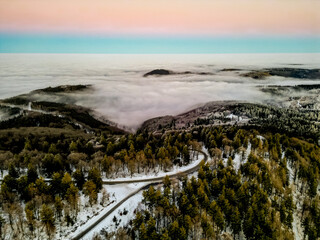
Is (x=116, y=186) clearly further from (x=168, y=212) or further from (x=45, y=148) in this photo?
(x=45, y=148)

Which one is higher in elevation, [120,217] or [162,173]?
[162,173]

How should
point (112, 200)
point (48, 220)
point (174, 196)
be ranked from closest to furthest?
point (48, 220) → point (112, 200) → point (174, 196)

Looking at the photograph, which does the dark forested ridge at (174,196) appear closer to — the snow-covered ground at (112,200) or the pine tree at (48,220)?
the pine tree at (48,220)

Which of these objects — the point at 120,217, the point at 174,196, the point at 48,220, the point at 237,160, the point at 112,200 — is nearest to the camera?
the point at 48,220

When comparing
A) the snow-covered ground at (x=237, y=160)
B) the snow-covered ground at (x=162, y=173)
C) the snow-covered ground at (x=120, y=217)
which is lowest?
the snow-covered ground at (x=120, y=217)

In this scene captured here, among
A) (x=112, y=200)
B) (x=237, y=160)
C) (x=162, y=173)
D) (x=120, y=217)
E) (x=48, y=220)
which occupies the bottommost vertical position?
(x=120, y=217)

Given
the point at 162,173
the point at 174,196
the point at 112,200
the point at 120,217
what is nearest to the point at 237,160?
the point at 162,173

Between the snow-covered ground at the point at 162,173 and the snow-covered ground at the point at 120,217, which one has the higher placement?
the snow-covered ground at the point at 162,173

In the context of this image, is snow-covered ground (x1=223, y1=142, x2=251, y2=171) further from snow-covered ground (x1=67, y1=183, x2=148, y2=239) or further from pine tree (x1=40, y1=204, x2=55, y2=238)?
pine tree (x1=40, y1=204, x2=55, y2=238)

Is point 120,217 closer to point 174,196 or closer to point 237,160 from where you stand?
point 174,196

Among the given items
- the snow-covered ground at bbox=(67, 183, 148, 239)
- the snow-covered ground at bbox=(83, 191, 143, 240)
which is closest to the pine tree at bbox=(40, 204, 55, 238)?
the snow-covered ground at bbox=(67, 183, 148, 239)

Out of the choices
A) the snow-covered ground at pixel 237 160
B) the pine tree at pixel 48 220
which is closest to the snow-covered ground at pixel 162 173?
the snow-covered ground at pixel 237 160
